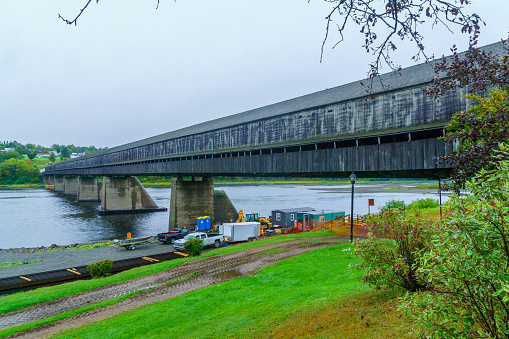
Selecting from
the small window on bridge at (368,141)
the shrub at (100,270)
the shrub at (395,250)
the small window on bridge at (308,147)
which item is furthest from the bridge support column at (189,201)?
the shrub at (395,250)

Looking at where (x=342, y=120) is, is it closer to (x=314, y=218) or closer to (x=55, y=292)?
(x=314, y=218)

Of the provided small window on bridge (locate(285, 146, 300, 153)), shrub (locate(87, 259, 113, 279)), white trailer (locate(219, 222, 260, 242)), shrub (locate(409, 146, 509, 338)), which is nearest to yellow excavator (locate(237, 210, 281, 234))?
white trailer (locate(219, 222, 260, 242))

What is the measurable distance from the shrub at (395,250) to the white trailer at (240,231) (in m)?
24.5

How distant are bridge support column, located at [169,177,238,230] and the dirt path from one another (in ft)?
78.2

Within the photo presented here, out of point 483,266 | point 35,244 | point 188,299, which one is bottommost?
point 35,244

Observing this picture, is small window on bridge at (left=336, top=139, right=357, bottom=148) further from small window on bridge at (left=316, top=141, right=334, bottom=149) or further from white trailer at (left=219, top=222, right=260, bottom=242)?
white trailer at (left=219, top=222, right=260, bottom=242)

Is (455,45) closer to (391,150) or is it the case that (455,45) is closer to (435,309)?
(435,309)

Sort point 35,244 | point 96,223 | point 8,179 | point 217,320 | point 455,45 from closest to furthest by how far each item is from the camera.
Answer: point 455,45 → point 217,320 → point 35,244 → point 96,223 → point 8,179

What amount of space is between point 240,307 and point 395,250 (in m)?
5.42

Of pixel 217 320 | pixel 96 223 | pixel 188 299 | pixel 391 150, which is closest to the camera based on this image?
pixel 217 320

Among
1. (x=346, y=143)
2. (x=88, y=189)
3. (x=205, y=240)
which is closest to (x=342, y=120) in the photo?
(x=346, y=143)

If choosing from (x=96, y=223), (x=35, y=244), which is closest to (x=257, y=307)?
(x=35, y=244)

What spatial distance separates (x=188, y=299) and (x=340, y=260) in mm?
7484

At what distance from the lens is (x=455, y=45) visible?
6.39 metres
